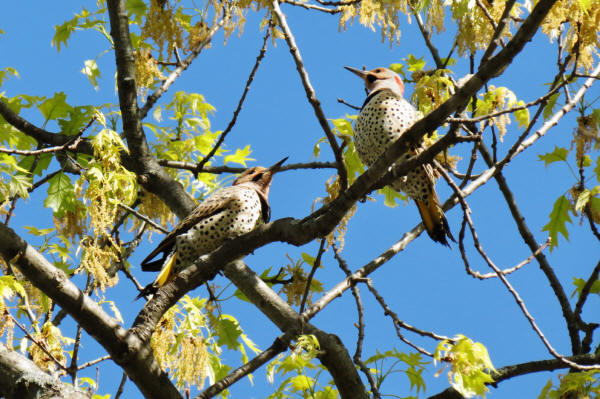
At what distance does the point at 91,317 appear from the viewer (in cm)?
354

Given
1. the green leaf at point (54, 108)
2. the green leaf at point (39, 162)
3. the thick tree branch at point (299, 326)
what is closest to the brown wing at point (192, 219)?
the thick tree branch at point (299, 326)

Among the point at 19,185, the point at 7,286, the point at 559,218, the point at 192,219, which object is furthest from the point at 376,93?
the point at 7,286

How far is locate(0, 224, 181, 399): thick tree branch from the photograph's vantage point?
3443mm

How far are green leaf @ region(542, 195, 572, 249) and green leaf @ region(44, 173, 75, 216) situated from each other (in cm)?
374

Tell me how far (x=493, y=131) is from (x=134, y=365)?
2.27m

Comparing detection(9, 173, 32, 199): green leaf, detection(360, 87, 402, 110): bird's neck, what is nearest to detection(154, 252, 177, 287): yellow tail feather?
detection(9, 173, 32, 199): green leaf

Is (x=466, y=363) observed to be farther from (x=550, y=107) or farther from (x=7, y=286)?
(x=550, y=107)

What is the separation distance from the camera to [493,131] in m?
4.02

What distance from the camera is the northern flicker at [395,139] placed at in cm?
544

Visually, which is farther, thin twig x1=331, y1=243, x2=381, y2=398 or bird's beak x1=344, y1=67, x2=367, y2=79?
bird's beak x1=344, y1=67, x2=367, y2=79

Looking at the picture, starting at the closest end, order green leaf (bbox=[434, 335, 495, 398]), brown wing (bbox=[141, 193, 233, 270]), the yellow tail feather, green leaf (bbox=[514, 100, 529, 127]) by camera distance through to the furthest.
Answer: green leaf (bbox=[434, 335, 495, 398])
the yellow tail feather
brown wing (bbox=[141, 193, 233, 270])
green leaf (bbox=[514, 100, 529, 127])

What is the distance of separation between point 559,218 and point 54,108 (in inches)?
161

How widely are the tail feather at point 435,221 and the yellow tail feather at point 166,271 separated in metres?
1.87

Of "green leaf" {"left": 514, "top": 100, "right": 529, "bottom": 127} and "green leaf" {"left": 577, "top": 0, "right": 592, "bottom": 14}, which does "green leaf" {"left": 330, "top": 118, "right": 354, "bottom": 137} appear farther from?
"green leaf" {"left": 577, "top": 0, "right": 592, "bottom": 14}
